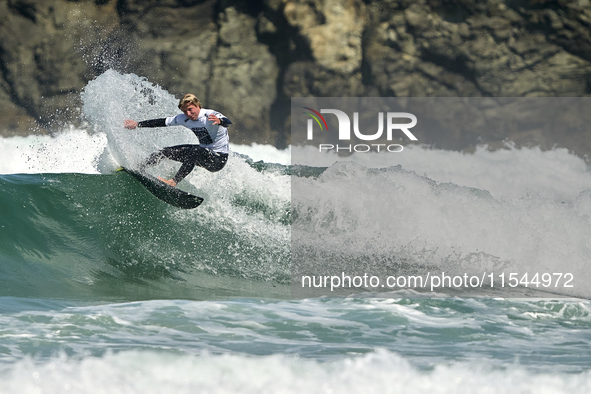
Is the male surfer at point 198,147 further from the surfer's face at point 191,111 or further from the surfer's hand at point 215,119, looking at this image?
the surfer's hand at point 215,119

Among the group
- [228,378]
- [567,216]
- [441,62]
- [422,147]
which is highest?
[441,62]

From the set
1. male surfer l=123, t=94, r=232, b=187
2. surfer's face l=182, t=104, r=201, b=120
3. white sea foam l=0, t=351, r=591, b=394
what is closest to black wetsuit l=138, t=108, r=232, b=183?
male surfer l=123, t=94, r=232, b=187

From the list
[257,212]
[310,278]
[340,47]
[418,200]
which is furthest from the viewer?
[340,47]

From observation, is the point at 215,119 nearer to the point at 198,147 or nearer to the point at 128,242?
the point at 198,147

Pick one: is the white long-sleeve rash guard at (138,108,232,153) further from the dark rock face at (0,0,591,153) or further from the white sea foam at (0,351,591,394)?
the dark rock face at (0,0,591,153)

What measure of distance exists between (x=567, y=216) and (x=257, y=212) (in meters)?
3.91

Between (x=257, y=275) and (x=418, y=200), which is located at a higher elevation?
(x=418, y=200)

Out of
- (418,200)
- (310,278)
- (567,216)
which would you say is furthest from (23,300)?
(567,216)

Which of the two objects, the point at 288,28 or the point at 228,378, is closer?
the point at 228,378

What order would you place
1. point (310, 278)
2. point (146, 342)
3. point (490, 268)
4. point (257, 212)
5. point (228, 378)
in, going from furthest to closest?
1. point (257, 212)
2. point (490, 268)
3. point (310, 278)
4. point (146, 342)
5. point (228, 378)

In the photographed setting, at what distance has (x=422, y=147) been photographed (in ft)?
63.7

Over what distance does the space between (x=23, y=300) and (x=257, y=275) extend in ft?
6.29

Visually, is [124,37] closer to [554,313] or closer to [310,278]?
[310,278]

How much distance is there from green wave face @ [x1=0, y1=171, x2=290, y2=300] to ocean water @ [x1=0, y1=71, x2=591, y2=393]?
2cm
